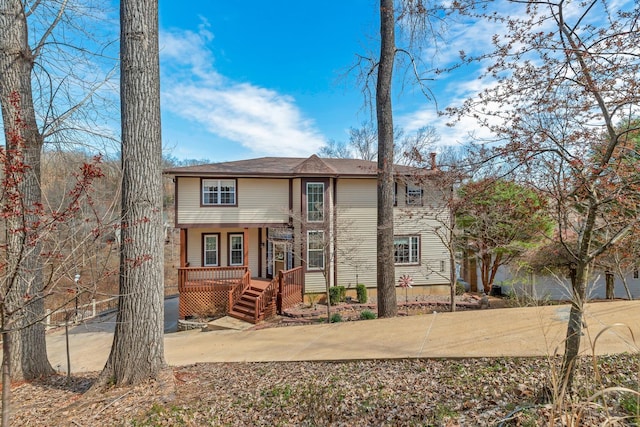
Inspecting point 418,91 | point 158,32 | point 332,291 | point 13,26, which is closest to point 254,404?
point 158,32

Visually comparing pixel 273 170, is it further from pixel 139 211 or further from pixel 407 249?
pixel 139 211

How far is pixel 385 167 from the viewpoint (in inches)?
316

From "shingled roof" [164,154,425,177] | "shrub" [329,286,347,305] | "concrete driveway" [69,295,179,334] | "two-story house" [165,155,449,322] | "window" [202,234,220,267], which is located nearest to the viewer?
"concrete driveway" [69,295,179,334]

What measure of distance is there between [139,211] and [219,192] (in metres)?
9.35

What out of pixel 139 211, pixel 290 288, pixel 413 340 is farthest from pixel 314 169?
pixel 139 211

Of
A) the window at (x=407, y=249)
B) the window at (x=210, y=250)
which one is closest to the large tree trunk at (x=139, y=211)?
the window at (x=210, y=250)

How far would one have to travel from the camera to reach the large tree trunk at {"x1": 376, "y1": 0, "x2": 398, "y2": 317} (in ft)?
26.0

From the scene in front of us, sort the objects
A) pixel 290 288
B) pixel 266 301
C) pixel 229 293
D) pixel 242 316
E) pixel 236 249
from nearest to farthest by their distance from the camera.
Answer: pixel 242 316
pixel 266 301
pixel 229 293
pixel 290 288
pixel 236 249

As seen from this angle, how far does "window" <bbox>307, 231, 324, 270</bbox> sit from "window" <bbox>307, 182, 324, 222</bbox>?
0.63m

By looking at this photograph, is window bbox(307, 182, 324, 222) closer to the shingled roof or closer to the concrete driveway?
the shingled roof

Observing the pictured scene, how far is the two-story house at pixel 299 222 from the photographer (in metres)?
13.0

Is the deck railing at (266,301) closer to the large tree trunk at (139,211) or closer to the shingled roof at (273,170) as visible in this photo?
the shingled roof at (273,170)

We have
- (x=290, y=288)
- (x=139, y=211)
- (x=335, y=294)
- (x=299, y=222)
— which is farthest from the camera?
(x=299, y=222)

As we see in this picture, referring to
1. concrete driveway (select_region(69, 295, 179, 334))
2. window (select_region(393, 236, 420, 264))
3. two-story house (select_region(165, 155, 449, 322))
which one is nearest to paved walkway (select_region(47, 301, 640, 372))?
concrete driveway (select_region(69, 295, 179, 334))
